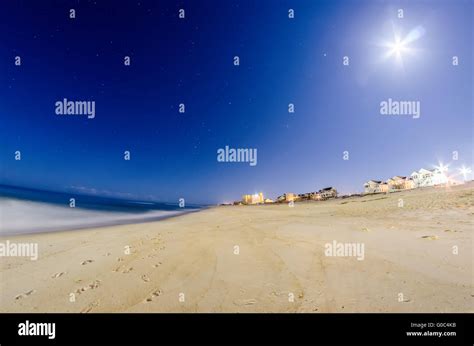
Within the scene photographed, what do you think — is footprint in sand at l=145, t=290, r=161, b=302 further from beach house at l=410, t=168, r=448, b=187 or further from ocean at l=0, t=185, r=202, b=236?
beach house at l=410, t=168, r=448, b=187

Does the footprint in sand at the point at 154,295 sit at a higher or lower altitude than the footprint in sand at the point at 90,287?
lower

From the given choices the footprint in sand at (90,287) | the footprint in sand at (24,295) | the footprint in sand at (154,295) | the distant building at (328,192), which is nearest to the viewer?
the footprint in sand at (154,295)

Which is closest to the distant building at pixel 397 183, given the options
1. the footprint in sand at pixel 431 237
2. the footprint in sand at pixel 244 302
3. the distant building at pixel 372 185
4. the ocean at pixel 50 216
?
the distant building at pixel 372 185

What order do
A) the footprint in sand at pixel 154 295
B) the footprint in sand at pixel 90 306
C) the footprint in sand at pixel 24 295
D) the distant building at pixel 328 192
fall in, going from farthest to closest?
1. the distant building at pixel 328 192
2. the footprint in sand at pixel 24 295
3. the footprint in sand at pixel 154 295
4. the footprint in sand at pixel 90 306

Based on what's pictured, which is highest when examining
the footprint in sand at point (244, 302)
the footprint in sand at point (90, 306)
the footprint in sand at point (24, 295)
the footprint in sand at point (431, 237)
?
the footprint in sand at point (431, 237)

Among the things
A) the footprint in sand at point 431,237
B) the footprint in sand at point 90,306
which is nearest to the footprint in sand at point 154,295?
the footprint in sand at point 90,306

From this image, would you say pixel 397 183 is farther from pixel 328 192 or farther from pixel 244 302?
pixel 244 302

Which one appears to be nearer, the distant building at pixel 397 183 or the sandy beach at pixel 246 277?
the sandy beach at pixel 246 277

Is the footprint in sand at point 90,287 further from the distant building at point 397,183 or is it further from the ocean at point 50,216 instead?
the distant building at point 397,183

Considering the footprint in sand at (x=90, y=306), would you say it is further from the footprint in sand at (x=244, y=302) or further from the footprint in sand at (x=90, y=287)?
the footprint in sand at (x=244, y=302)

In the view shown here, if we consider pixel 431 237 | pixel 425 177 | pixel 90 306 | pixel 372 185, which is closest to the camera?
pixel 90 306

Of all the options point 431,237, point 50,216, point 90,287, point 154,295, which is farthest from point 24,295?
point 50,216
